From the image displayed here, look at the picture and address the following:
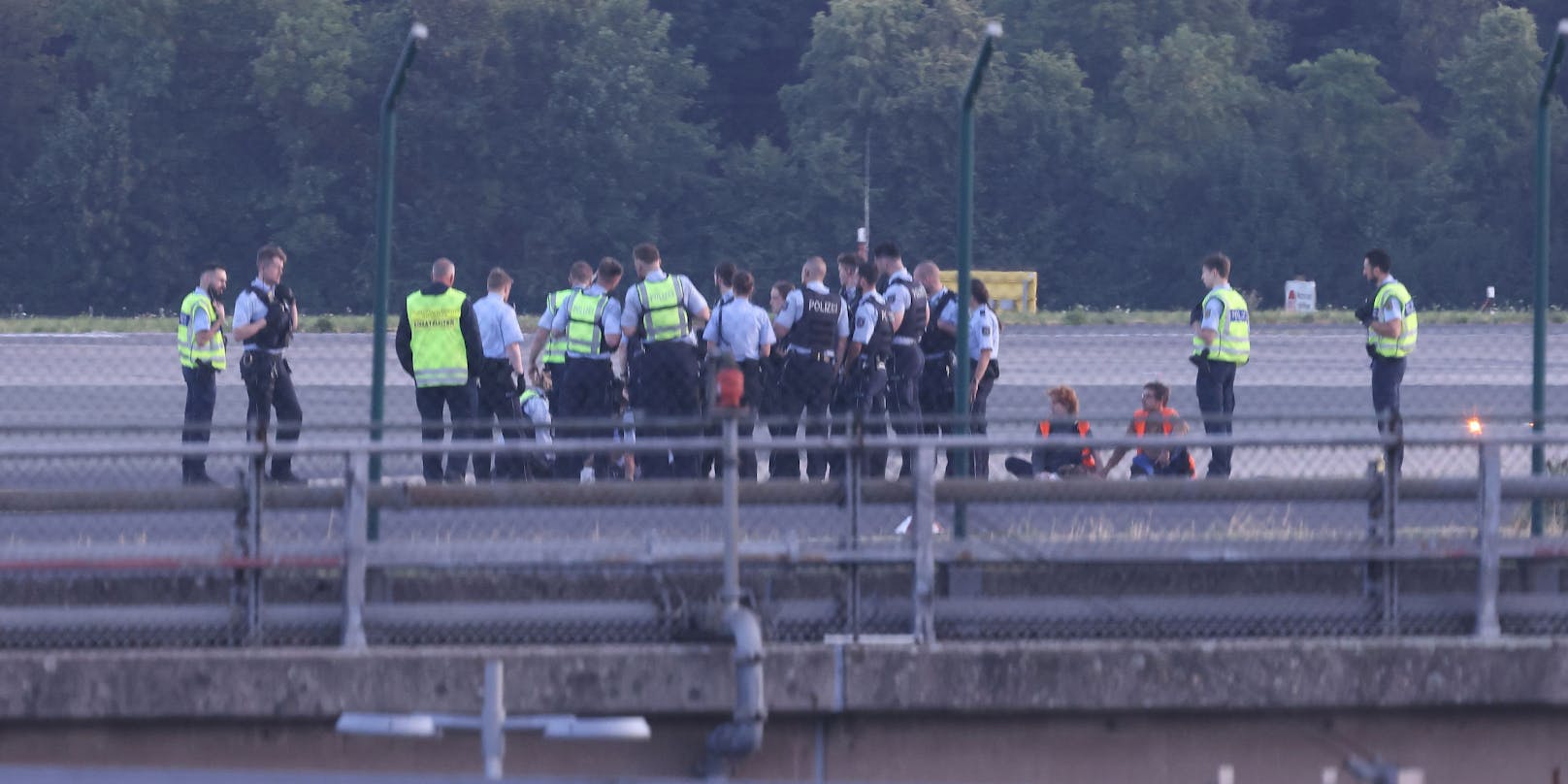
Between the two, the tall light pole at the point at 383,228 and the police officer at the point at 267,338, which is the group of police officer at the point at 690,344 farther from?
the tall light pole at the point at 383,228

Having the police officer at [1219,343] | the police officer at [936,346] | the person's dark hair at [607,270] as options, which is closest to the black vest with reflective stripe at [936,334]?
the police officer at [936,346]

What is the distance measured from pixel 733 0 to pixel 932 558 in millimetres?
56989

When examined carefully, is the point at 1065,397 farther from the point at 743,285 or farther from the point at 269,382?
the point at 269,382

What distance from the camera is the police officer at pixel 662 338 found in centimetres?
1332

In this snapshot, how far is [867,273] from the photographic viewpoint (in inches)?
546

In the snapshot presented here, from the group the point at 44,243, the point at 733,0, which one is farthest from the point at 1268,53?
the point at 44,243

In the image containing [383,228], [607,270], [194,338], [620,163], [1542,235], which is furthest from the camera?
[620,163]

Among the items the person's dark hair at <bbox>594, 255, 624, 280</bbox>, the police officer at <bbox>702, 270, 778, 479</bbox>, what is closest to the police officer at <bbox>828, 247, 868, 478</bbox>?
the police officer at <bbox>702, 270, 778, 479</bbox>

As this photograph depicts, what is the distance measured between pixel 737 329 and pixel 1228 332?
303 cm

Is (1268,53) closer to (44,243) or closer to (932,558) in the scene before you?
(44,243)

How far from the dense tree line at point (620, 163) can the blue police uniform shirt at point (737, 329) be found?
119 ft

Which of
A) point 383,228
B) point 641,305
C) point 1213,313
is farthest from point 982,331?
point 383,228

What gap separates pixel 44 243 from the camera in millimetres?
50688

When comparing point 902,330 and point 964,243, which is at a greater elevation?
point 964,243
